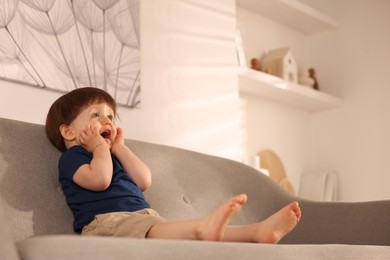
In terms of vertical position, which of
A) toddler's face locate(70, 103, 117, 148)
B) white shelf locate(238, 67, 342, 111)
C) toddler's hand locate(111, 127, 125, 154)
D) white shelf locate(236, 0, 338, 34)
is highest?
white shelf locate(236, 0, 338, 34)

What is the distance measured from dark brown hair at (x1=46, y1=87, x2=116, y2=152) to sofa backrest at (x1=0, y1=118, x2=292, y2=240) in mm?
27

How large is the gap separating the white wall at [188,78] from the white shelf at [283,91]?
326 millimetres

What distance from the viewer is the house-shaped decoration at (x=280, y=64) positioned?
145 inches

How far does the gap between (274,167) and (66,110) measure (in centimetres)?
199

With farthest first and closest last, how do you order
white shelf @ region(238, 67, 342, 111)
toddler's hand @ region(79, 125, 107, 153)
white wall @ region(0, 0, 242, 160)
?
1. white shelf @ region(238, 67, 342, 111)
2. white wall @ region(0, 0, 242, 160)
3. toddler's hand @ region(79, 125, 107, 153)

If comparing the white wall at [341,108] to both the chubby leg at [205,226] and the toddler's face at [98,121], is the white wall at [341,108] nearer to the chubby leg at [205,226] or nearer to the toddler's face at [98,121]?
the toddler's face at [98,121]

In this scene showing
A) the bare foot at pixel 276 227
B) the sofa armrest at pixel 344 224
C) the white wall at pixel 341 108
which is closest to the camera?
the bare foot at pixel 276 227

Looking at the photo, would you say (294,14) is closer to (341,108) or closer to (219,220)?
(341,108)

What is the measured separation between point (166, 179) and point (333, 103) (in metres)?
2.06

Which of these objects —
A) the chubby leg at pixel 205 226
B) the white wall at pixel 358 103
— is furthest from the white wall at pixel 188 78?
the white wall at pixel 358 103

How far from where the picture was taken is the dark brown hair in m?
1.84

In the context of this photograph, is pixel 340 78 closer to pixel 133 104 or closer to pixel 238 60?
pixel 238 60

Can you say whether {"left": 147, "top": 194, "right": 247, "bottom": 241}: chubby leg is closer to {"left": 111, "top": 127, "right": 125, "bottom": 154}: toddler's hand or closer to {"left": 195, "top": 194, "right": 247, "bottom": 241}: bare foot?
{"left": 195, "top": 194, "right": 247, "bottom": 241}: bare foot

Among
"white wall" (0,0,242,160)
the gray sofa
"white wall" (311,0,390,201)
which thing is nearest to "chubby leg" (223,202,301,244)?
the gray sofa
